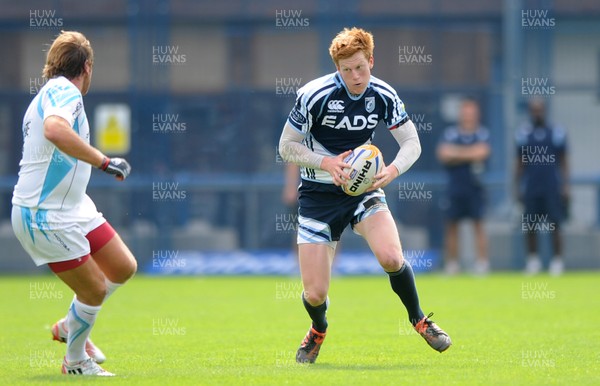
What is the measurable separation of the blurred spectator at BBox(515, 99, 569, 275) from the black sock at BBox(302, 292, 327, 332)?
9.55m

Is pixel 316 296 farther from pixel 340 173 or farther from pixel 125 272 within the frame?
pixel 125 272

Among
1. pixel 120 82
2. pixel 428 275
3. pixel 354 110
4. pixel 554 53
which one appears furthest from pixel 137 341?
pixel 554 53

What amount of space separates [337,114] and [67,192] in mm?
1944

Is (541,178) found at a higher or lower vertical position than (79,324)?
lower

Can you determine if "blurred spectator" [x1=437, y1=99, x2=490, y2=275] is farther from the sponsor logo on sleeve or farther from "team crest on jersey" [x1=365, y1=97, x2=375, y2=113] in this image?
the sponsor logo on sleeve

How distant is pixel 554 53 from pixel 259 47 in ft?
15.7

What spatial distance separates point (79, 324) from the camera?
693 cm

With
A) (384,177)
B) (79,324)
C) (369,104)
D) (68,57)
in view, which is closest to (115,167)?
(68,57)

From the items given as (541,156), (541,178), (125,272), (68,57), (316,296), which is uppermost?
(68,57)

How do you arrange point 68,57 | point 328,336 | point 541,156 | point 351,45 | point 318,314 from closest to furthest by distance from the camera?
point 68,57 < point 351,45 < point 318,314 < point 328,336 < point 541,156

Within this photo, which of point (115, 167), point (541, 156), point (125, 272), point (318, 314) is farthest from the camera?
point (541, 156)

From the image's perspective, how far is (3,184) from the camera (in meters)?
18.3

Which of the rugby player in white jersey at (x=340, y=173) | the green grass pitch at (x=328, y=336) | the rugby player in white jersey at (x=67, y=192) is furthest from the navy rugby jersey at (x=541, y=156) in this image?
the rugby player in white jersey at (x=67, y=192)

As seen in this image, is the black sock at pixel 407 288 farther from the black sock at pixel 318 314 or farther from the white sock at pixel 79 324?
the white sock at pixel 79 324
